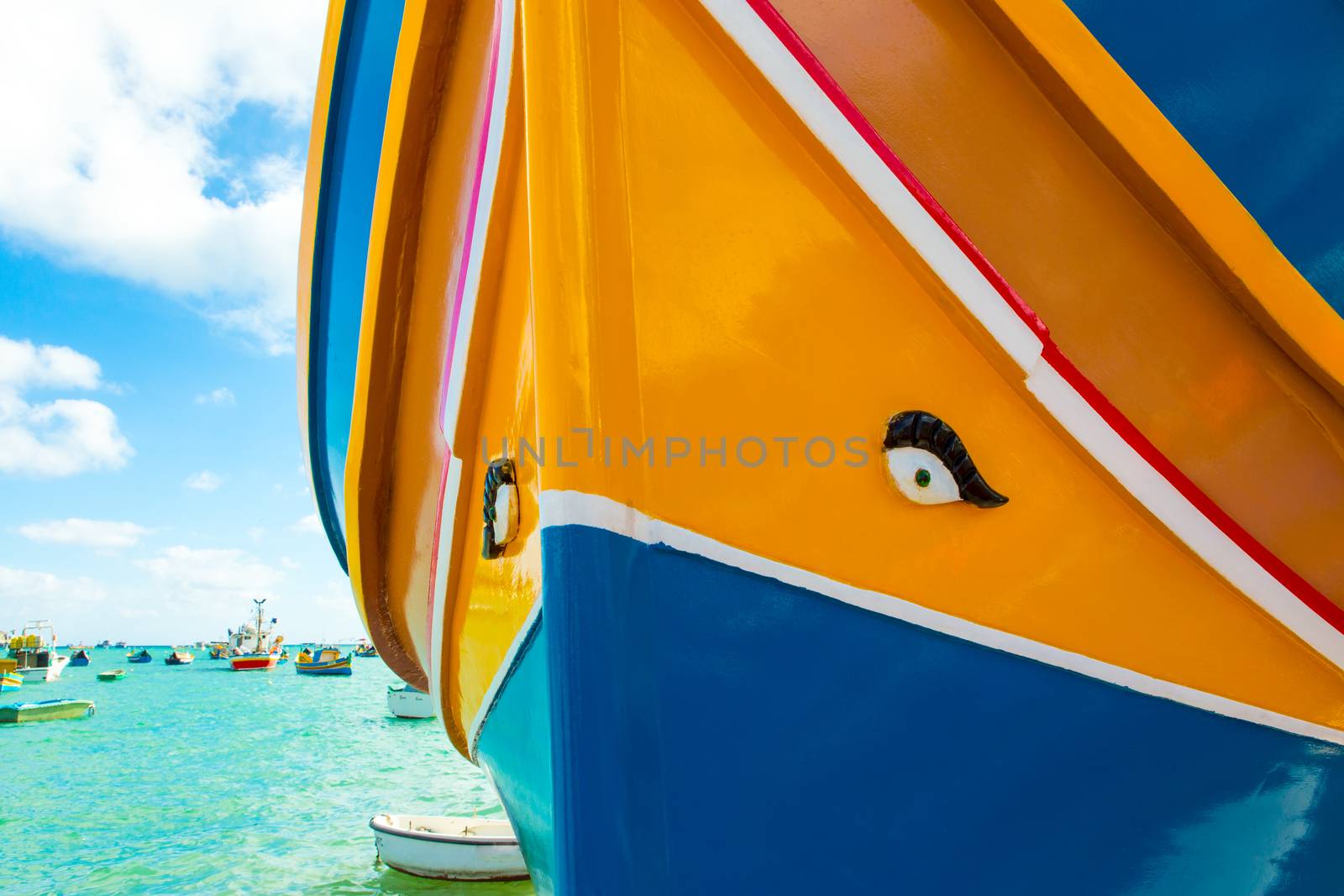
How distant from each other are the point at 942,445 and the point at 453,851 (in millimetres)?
6730

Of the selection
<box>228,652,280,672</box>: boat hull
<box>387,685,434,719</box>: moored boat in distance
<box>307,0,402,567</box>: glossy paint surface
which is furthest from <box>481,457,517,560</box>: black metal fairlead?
<box>228,652,280,672</box>: boat hull

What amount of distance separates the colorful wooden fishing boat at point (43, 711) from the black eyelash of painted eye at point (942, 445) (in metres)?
29.7

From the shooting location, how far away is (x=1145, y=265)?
4.87 feet

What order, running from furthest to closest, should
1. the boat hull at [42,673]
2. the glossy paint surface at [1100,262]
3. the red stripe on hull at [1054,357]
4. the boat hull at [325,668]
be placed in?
the boat hull at [325,668] < the boat hull at [42,673] < the glossy paint surface at [1100,262] < the red stripe on hull at [1054,357]

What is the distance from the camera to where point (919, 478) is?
130cm

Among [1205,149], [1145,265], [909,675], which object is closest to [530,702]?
[909,675]

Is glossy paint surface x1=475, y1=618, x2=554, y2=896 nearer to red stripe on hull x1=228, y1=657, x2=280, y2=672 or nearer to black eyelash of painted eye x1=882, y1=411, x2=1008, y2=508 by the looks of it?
black eyelash of painted eye x1=882, y1=411, x2=1008, y2=508

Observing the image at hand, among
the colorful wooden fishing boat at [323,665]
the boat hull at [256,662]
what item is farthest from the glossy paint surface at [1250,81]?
the boat hull at [256,662]

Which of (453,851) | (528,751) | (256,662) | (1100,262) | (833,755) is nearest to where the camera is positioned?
(833,755)

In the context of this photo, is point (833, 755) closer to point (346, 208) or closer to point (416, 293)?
point (416, 293)

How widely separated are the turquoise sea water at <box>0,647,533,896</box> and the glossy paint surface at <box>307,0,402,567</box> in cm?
527

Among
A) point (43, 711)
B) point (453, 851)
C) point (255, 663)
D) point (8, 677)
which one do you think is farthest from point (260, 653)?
point (453, 851)

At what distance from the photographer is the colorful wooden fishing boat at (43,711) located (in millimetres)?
22594

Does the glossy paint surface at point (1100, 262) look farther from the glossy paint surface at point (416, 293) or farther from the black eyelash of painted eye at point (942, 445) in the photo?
the glossy paint surface at point (416, 293)
